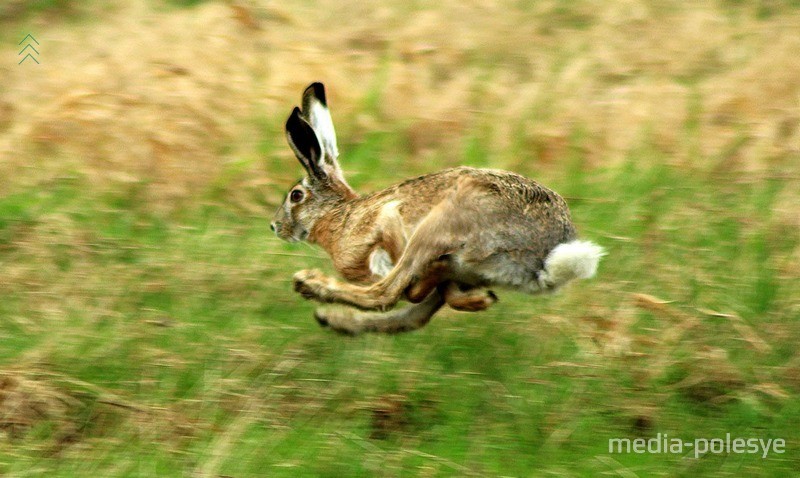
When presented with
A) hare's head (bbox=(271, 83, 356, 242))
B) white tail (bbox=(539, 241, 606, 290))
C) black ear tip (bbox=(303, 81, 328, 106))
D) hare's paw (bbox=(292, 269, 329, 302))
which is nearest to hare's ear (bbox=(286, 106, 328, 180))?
hare's head (bbox=(271, 83, 356, 242))

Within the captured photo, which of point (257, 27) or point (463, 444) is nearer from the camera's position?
point (463, 444)

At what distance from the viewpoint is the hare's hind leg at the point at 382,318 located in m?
5.32

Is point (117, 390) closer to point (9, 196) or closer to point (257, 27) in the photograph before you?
point (9, 196)

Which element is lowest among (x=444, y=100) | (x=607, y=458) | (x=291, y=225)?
(x=607, y=458)

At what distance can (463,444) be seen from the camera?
460 cm

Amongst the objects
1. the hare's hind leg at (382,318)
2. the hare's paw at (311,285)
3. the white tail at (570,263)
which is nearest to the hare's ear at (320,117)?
the hare's paw at (311,285)

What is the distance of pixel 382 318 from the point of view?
5414 mm

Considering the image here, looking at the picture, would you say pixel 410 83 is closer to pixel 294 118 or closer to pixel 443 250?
pixel 294 118

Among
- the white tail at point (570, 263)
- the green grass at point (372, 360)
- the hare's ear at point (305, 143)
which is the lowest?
the green grass at point (372, 360)

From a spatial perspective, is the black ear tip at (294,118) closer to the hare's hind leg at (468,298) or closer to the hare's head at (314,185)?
the hare's head at (314,185)

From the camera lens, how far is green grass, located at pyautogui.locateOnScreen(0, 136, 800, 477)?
4531mm

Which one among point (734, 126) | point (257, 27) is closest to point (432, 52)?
point (257, 27)

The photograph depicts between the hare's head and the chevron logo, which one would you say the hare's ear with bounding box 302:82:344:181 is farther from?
the chevron logo

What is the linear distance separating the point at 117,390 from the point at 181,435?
1.58ft
